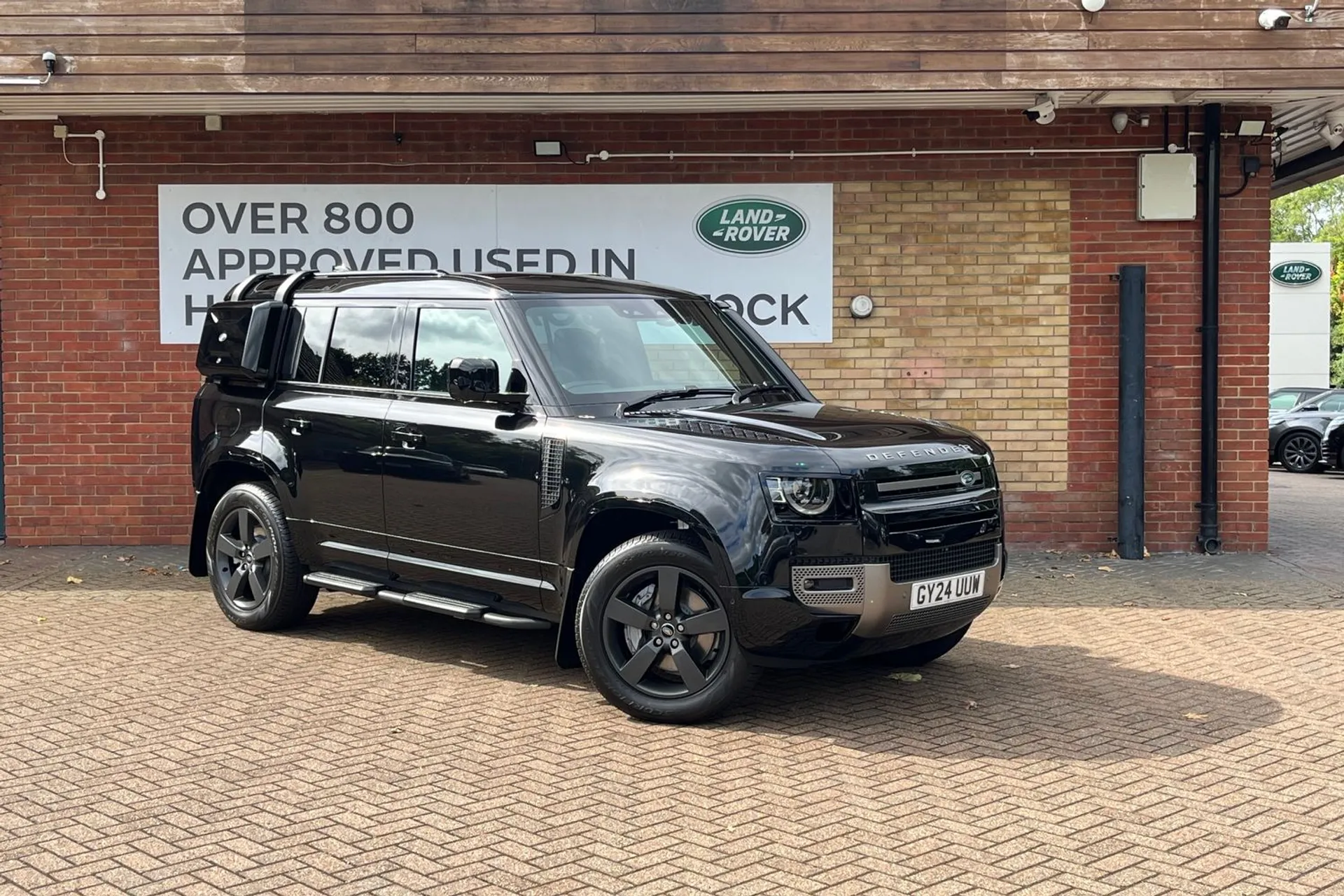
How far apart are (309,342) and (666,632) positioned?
Result: 3050mm

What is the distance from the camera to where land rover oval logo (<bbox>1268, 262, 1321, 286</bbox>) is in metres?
41.0

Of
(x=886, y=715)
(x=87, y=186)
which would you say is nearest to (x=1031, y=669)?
(x=886, y=715)

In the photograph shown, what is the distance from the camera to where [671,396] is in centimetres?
686

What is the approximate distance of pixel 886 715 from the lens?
636 cm

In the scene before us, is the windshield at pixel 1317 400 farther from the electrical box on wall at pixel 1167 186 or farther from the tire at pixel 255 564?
the tire at pixel 255 564

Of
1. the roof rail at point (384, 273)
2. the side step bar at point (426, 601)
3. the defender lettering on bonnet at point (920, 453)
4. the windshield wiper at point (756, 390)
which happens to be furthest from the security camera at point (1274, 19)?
the side step bar at point (426, 601)

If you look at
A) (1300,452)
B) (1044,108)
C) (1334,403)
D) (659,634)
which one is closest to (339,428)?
(659,634)

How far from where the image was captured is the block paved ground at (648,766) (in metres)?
4.45

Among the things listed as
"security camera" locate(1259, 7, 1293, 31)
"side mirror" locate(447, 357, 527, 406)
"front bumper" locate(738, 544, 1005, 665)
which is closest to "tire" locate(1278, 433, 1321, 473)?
→ "security camera" locate(1259, 7, 1293, 31)

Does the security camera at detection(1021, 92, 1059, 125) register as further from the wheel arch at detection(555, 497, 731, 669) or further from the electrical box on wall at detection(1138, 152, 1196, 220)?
the wheel arch at detection(555, 497, 731, 669)

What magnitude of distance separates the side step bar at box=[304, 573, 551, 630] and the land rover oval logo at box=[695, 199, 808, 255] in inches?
194

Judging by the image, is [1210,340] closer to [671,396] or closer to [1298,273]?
[671,396]

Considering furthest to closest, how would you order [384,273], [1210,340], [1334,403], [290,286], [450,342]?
[1334,403], [1210,340], [290,286], [384,273], [450,342]

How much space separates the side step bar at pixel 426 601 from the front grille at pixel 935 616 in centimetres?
164
